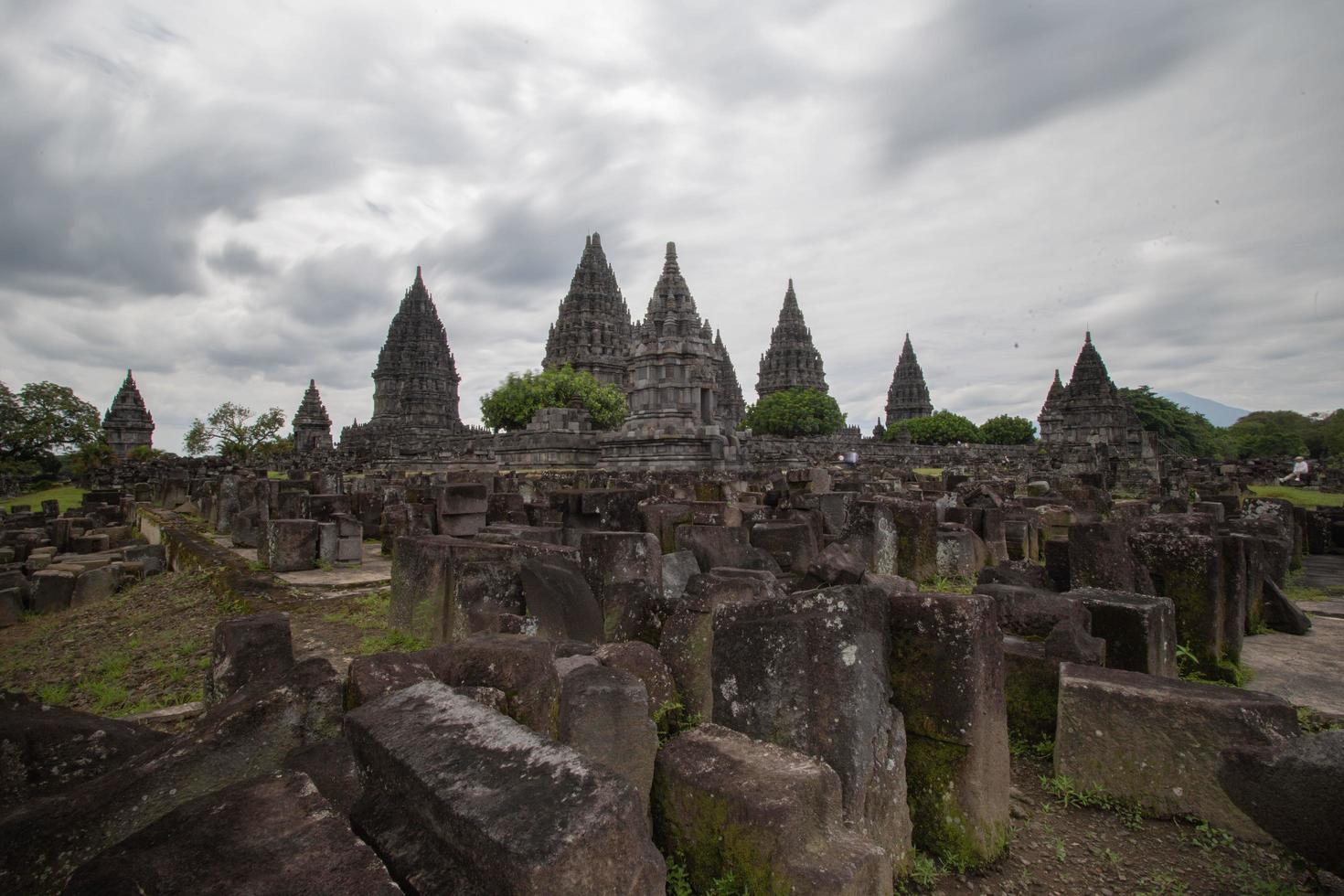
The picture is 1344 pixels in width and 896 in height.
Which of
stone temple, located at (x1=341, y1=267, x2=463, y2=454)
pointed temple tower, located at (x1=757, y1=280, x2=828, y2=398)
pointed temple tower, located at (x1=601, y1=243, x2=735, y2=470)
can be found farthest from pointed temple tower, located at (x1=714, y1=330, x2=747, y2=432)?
pointed temple tower, located at (x1=601, y1=243, x2=735, y2=470)

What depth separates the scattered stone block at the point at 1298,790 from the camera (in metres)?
2.20

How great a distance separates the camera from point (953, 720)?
9.37ft

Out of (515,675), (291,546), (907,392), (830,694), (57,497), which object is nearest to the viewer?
(515,675)

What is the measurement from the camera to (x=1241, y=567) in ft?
16.5

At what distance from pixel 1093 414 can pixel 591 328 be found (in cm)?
3479

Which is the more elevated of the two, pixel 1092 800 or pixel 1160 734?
pixel 1160 734

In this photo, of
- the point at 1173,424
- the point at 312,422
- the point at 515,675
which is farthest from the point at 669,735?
the point at 1173,424

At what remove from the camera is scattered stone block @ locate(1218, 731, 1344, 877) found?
2.20m

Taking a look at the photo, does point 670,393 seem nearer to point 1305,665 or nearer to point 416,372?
point 1305,665

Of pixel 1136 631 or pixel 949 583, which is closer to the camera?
pixel 1136 631

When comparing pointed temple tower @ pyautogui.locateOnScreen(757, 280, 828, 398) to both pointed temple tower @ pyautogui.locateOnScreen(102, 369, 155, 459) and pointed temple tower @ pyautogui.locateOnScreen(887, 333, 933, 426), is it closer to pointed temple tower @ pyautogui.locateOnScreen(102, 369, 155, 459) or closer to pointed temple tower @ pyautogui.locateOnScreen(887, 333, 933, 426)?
pointed temple tower @ pyautogui.locateOnScreen(887, 333, 933, 426)

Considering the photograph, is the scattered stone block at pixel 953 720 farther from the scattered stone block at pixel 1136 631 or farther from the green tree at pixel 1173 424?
the green tree at pixel 1173 424

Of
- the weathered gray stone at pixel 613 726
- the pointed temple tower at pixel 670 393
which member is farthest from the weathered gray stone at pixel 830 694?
the pointed temple tower at pixel 670 393

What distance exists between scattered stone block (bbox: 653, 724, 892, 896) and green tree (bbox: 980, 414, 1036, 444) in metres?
65.9
